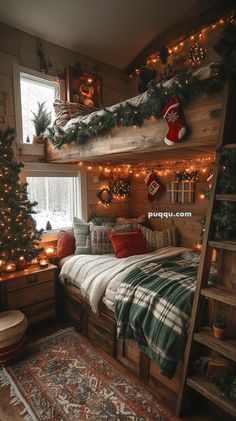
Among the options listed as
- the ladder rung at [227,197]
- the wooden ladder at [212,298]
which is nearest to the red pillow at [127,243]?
the wooden ladder at [212,298]

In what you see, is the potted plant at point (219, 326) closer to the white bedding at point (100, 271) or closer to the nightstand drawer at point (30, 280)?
the white bedding at point (100, 271)

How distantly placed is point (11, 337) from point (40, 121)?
2.37m

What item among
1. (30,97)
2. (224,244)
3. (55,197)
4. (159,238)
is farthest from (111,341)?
(30,97)

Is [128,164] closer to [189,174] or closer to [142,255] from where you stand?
[189,174]

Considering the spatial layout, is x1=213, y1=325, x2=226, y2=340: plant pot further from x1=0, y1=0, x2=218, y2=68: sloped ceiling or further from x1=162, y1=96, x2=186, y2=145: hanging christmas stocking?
x1=0, y1=0, x2=218, y2=68: sloped ceiling

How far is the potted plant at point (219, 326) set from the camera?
150 centimetres

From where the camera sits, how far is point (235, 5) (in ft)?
8.59

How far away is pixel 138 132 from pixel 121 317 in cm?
148

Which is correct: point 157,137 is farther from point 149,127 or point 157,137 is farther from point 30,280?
point 30,280

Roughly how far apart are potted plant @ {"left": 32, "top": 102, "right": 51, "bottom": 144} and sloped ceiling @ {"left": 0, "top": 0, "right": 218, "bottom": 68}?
848mm

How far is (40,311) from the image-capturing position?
276 centimetres

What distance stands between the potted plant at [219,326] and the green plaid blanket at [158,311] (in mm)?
203

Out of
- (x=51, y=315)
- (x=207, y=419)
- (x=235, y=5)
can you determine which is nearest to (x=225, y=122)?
(x=207, y=419)

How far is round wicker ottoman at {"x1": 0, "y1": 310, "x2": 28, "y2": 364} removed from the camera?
2.14m
